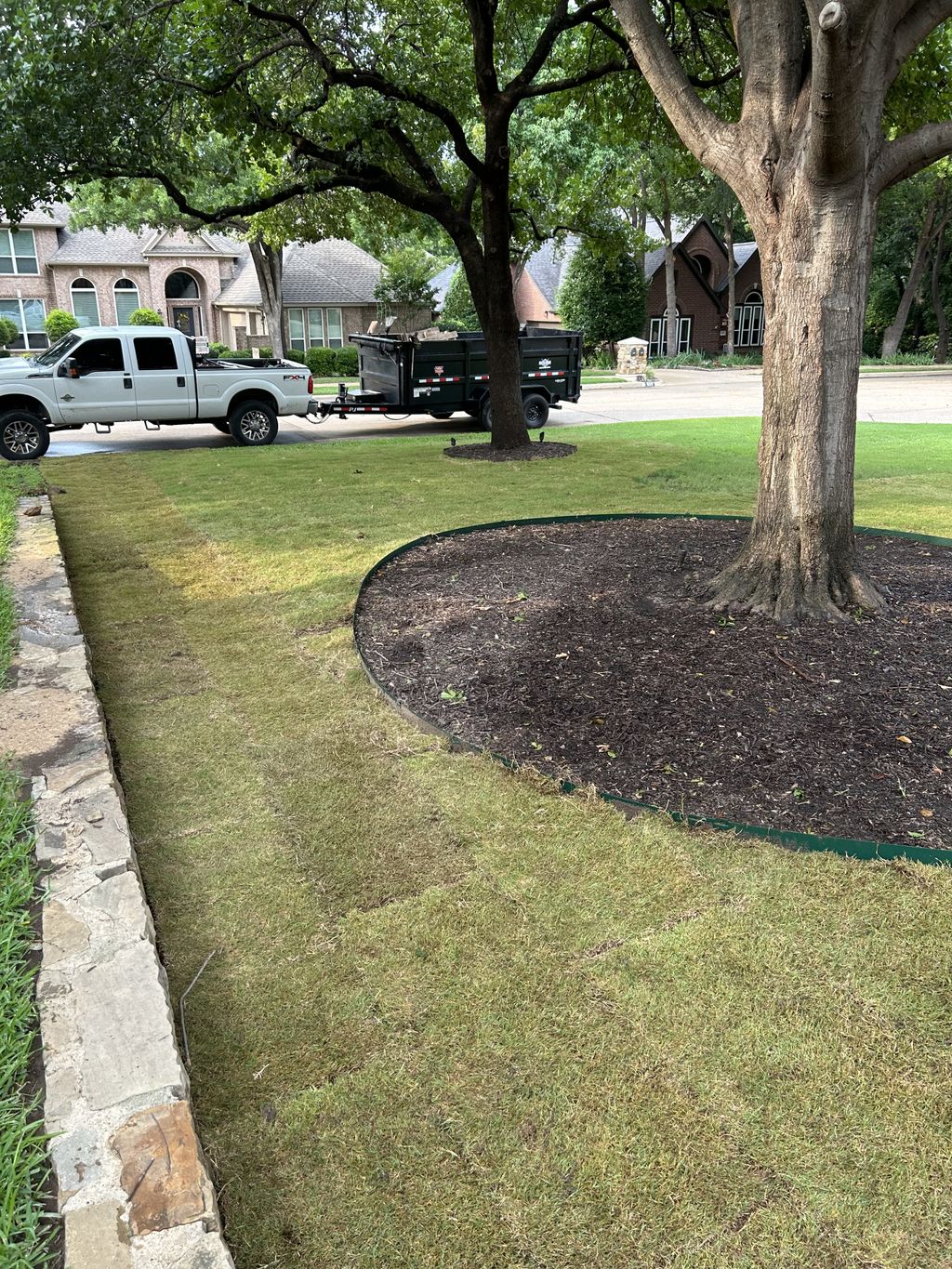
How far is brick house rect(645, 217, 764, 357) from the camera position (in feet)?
156

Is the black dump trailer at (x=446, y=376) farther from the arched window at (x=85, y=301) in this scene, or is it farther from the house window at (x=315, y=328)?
the arched window at (x=85, y=301)

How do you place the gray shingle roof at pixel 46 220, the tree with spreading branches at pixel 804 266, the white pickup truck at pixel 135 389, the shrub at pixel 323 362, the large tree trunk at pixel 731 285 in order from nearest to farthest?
the tree with spreading branches at pixel 804 266, the white pickup truck at pixel 135 389, the shrub at pixel 323 362, the gray shingle roof at pixel 46 220, the large tree trunk at pixel 731 285

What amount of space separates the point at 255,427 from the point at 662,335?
36.3m

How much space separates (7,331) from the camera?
1416 inches

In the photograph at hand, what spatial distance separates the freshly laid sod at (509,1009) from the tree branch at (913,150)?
3420mm

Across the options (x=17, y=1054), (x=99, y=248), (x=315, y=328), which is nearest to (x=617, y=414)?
(x=17, y=1054)

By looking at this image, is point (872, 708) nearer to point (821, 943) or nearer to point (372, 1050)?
point (821, 943)

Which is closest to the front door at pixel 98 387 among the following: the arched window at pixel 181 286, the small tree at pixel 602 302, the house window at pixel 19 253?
the house window at pixel 19 253

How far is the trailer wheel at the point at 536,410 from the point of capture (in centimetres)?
1828

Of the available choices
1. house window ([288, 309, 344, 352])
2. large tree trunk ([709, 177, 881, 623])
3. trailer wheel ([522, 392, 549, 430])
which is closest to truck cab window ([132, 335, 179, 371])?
trailer wheel ([522, 392, 549, 430])

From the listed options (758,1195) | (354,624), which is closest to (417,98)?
(354,624)

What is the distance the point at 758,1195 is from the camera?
226cm

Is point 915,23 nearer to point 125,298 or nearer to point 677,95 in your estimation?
point 677,95

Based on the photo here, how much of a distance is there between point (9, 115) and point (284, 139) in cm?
359
